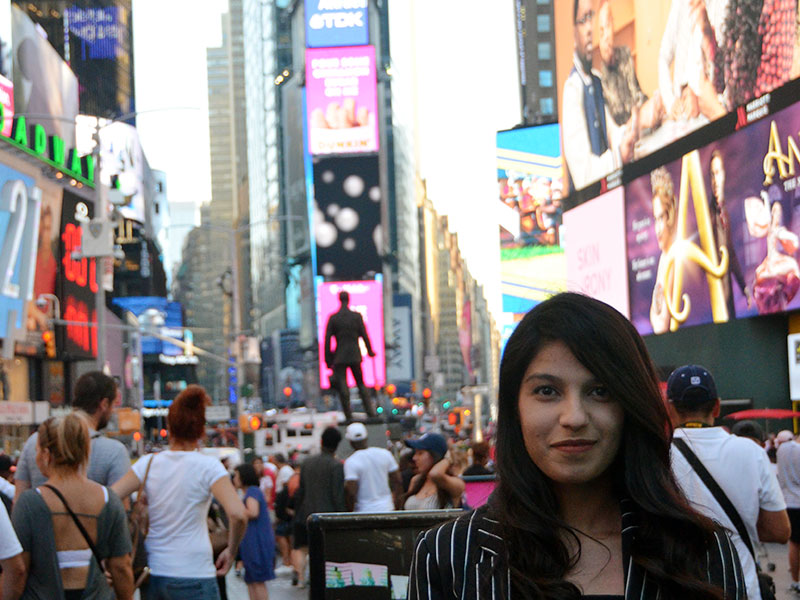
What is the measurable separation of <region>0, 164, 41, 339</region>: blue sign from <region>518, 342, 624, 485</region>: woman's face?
50278 mm

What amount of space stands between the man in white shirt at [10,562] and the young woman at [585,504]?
12.4ft

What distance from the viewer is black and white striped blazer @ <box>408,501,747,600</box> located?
101 inches

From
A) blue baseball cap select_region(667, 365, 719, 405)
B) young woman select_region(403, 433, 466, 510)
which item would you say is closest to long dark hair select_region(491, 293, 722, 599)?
blue baseball cap select_region(667, 365, 719, 405)

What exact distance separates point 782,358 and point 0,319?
1099 inches

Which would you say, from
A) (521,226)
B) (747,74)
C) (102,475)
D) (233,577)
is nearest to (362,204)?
(521,226)

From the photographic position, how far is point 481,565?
259 cm

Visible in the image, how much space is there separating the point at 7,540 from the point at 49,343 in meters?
57.4

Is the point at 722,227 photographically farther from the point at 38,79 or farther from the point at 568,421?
the point at 38,79

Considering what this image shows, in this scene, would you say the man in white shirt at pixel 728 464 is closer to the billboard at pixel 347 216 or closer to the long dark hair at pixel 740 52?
the long dark hair at pixel 740 52

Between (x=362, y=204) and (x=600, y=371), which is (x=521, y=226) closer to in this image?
(x=362, y=204)

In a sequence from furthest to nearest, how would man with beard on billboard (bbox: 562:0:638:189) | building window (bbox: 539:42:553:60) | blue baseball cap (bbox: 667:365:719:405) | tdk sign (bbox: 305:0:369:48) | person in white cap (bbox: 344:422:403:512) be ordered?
1. building window (bbox: 539:42:553:60)
2. tdk sign (bbox: 305:0:369:48)
3. man with beard on billboard (bbox: 562:0:638:189)
4. person in white cap (bbox: 344:422:403:512)
5. blue baseball cap (bbox: 667:365:719:405)

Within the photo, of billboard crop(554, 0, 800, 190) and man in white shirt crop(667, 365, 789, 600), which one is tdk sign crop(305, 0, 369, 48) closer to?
billboard crop(554, 0, 800, 190)

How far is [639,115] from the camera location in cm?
4222

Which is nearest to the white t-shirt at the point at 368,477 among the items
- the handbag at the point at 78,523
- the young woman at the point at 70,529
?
the young woman at the point at 70,529
